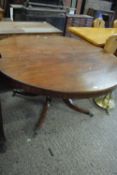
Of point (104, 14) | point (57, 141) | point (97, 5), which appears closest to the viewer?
point (57, 141)

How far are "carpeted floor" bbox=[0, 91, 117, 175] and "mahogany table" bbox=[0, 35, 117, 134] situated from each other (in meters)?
0.17

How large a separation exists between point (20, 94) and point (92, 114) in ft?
2.68

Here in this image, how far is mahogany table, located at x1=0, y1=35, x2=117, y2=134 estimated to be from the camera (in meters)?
1.10

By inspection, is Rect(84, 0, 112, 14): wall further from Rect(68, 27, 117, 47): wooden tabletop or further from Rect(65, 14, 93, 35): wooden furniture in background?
Rect(68, 27, 117, 47): wooden tabletop

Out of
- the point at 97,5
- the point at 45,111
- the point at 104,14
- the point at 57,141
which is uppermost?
the point at 97,5

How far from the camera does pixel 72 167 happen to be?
145 centimetres

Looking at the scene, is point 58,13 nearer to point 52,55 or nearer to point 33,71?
point 52,55

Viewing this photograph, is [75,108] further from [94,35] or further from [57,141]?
[94,35]

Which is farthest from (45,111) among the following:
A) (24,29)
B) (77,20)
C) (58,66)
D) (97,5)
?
(97,5)

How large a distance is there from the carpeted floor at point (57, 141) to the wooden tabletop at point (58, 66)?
0.66 meters

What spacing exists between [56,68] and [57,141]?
2.30 ft

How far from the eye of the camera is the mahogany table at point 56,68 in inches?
43.4

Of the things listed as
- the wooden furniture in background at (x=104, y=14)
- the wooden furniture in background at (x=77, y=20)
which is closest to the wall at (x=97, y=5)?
the wooden furniture in background at (x=104, y=14)

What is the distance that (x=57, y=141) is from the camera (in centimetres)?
166
